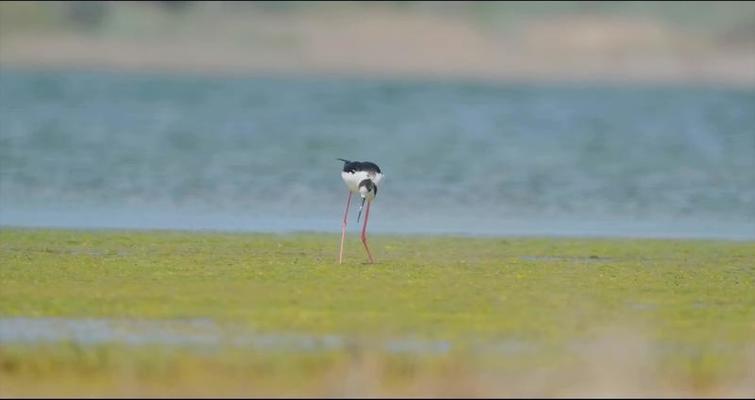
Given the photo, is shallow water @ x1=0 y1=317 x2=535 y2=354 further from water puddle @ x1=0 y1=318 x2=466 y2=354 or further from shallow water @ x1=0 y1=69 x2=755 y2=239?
shallow water @ x1=0 y1=69 x2=755 y2=239

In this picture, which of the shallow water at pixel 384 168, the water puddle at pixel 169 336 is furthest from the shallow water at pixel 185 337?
the shallow water at pixel 384 168

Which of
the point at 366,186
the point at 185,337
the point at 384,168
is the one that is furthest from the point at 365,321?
the point at 384,168

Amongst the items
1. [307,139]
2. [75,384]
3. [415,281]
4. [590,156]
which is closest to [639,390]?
[75,384]

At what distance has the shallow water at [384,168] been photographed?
82.0 ft

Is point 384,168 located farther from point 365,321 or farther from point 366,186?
point 365,321

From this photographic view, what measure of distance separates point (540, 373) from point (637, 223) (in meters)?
14.6

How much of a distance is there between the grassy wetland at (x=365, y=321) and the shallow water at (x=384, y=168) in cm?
544

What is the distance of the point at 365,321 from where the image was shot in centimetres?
1282

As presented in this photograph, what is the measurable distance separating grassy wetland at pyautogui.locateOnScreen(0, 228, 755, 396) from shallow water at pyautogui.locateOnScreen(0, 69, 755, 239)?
17.9 ft

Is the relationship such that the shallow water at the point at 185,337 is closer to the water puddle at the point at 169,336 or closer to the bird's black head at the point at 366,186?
the water puddle at the point at 169,336

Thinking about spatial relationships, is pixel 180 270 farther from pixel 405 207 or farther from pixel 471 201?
pixel 471 201

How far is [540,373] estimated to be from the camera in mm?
10867

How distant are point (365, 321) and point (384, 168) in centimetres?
2538

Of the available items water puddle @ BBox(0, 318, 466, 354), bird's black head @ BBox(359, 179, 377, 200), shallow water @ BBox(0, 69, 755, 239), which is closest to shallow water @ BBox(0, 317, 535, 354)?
water puddle @ BBox(0, 318, 466, 354)
